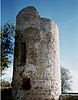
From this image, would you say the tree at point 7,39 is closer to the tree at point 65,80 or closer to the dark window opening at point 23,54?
the dark window opening at point 23,54

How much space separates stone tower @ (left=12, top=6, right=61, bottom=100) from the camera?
13375 mm

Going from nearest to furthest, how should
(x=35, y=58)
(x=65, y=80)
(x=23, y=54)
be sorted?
(x=35, y=58)
(x=23, y=54)
(x=65, y=80)

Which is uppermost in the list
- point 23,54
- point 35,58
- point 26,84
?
point 23,54

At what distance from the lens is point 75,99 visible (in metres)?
13.8

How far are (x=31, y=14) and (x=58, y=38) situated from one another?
2621mm

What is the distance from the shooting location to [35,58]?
13.7m

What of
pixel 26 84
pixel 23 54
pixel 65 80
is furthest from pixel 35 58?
pixel 65 80

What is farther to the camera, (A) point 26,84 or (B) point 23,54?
(B) point 23,54

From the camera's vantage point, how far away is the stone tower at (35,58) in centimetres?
1338

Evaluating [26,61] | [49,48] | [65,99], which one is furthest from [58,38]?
[65,99]

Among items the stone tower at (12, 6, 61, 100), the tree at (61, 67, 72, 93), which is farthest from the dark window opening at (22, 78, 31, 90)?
the tree at (61, 67, 72, 93)

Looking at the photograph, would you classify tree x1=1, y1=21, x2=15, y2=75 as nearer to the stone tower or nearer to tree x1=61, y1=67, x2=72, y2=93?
the stone tower

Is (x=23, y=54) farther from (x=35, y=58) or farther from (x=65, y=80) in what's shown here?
(x=65, y=80)

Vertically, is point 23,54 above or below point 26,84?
above
